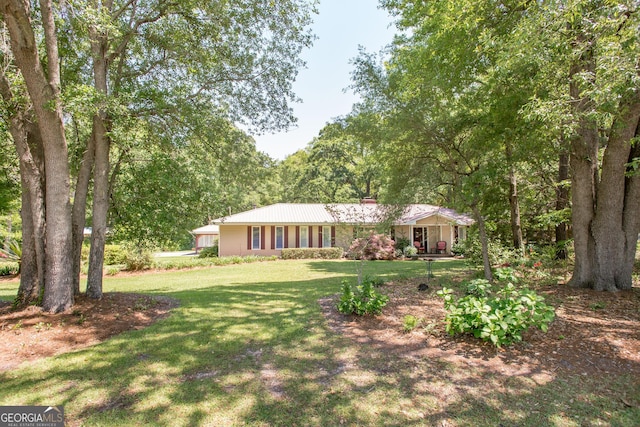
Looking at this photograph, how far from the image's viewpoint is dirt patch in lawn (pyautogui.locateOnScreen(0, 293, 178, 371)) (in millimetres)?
4551

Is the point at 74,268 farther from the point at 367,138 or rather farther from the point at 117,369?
the point at 367,138

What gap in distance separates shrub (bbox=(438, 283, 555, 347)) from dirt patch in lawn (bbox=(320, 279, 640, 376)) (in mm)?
258

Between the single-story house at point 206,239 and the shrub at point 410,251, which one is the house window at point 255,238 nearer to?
the shrub at point 410,251

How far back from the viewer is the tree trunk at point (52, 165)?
5.18 meters

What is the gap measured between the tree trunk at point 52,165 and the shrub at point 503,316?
21.2 ft

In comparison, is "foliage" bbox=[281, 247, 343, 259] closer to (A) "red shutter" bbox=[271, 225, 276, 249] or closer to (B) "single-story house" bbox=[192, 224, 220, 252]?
(A) "red shutter" bbox=[271, 225, 276, 249]

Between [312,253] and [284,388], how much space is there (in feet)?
57.1

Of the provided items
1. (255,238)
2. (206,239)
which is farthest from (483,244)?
(206,239)

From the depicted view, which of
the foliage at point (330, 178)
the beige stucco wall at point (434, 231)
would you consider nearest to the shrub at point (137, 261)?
the beige stucco wall at point (434, 231)

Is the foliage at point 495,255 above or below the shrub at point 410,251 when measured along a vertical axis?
above

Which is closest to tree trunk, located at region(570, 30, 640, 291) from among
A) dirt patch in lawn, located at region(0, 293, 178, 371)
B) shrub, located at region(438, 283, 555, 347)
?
shrub, located at region(438, 283, 555, 347)

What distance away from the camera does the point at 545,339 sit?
4641 millimetres

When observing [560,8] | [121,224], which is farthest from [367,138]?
[121,224]

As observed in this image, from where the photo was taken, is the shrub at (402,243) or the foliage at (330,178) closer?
the shrub at (402,243)
